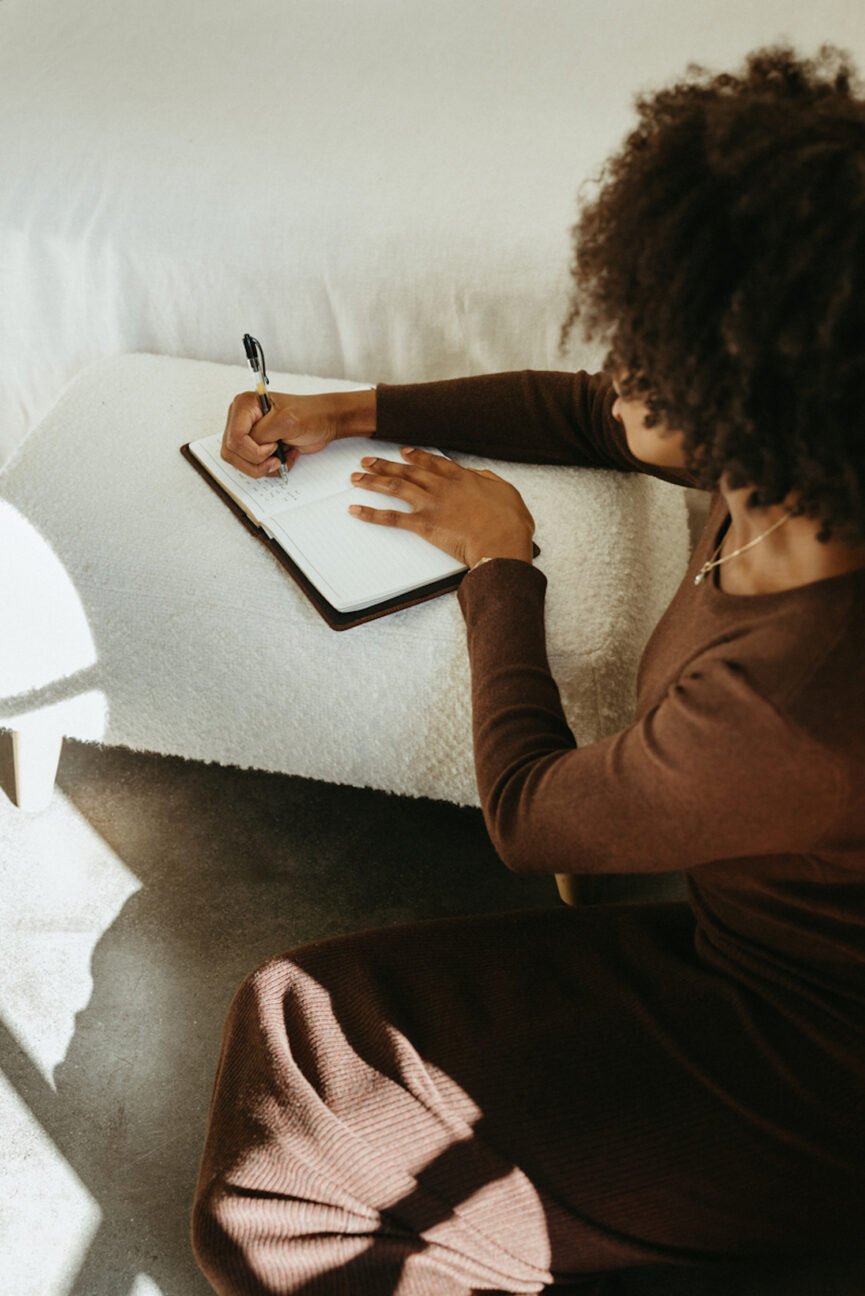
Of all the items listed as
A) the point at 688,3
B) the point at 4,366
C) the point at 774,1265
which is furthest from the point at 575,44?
the point at 774,1265

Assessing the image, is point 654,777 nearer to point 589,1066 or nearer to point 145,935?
point 589,1066

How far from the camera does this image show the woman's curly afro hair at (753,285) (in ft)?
1.71

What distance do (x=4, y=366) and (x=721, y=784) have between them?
3.87ft

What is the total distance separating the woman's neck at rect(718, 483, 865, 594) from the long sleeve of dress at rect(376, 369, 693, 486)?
1.27 feet

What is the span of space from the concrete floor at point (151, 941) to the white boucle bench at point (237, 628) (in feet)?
0.61

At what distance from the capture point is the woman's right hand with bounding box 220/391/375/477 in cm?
104

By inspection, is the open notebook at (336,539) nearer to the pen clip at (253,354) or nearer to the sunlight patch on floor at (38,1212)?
the pen clip at (253,354)

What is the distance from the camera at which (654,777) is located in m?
0.63

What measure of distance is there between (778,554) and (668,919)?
327 millimetres

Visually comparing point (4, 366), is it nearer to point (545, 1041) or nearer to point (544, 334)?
point (544, 334)

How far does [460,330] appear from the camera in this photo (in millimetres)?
1279

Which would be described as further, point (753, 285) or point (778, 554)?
point (778, 554)

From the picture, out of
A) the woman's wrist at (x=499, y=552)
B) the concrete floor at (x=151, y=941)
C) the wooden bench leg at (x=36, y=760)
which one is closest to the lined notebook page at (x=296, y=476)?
the woman's wrist at (x=499, y=552)

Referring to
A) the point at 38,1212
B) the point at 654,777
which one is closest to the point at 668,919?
the point at 654,777
